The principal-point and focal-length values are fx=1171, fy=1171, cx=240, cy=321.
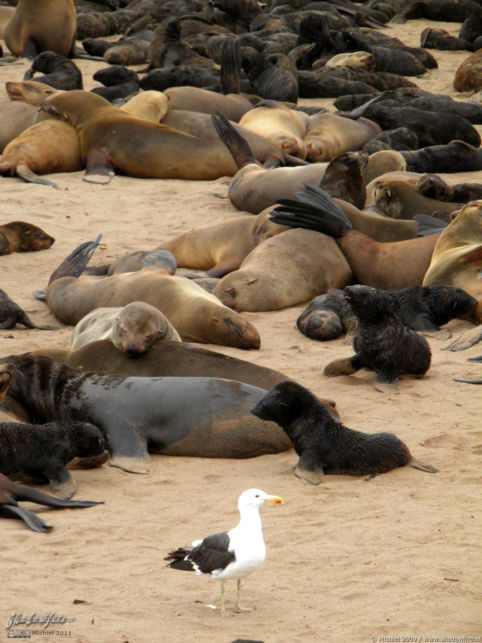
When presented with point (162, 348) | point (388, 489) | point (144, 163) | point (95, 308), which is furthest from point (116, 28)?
point (388, 489)

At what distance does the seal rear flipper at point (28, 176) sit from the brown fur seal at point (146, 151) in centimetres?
58

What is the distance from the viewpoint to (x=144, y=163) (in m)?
12.4

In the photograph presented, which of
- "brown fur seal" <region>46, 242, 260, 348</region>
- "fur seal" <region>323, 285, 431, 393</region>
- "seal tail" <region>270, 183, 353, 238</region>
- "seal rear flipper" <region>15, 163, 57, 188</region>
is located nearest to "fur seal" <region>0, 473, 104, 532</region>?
A: "fur seal" <region>323, 285, 431, 393</region>

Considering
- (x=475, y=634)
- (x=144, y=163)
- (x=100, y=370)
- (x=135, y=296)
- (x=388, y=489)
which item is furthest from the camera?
(x=144, y=163)

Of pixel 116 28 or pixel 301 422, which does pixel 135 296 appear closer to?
pixel 301 422

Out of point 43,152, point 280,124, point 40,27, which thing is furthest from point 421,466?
point 40,27

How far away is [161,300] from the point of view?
25.1 feet

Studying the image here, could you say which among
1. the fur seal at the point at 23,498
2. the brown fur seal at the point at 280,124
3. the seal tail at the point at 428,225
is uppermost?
the fur seal at the point at 23,498

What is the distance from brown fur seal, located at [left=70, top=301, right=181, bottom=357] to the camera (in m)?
6.30

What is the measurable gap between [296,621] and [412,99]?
41.5 feet

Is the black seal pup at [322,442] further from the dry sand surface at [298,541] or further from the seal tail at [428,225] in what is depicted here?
the seal tail at [428,225]

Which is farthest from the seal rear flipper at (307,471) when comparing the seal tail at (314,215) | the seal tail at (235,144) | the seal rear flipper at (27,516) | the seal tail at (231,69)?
the seal tail at (231,69)

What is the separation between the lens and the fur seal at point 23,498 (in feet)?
15.1

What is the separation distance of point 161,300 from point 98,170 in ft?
16.3
